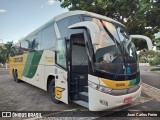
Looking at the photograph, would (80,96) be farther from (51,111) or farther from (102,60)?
(102,60)

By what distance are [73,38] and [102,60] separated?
1626 millimetres

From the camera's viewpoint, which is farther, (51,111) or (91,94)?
(51,111)

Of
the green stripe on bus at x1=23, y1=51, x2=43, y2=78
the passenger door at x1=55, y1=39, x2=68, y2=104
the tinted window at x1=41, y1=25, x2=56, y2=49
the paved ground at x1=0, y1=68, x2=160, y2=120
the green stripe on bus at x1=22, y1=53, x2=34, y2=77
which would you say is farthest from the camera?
the green stripe on bus at x1=22, y1=53, x2=34, y2=77

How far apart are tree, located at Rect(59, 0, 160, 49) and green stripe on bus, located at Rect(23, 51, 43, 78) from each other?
21.2 feet

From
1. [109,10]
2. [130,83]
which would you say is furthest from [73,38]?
[109,10]

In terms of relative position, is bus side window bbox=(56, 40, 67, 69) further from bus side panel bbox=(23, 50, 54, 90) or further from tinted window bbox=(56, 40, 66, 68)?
bus side panel bbox=(23, 50, 54, 90)

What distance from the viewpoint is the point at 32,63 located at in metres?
10.5

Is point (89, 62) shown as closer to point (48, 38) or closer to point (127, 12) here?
point (48, 38)

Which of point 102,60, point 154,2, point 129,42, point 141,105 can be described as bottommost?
point 141,105

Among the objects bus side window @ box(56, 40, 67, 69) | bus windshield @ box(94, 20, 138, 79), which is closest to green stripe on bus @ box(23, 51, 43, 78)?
bus side window @ box(56, 40, 67, 69)

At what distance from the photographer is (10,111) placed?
263 inches

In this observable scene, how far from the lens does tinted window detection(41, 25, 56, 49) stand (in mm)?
7967

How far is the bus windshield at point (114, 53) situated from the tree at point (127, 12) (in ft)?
20.4

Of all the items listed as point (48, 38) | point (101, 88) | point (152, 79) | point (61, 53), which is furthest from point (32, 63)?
point (152, 79)
